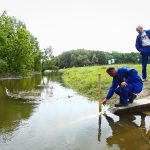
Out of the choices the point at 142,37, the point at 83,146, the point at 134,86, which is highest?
the point at 142,37

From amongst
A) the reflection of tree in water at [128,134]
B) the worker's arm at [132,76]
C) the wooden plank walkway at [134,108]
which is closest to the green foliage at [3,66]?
the wooden plank walkway at [134,108]

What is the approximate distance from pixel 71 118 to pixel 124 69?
9.00 feet

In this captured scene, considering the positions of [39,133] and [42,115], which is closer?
[39,133]

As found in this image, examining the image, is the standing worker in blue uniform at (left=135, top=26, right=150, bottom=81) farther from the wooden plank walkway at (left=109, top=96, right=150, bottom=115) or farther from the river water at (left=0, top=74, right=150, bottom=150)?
the wooden plank walkway at (left=109, top=96, right=150, bottom=115)

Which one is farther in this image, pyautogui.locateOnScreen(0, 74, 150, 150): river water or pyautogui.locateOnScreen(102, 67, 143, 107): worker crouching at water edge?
pyautogui.locateOnScreen(102, 67, 143, 107): worker crouching at water edge

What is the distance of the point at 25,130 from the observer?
9859mm

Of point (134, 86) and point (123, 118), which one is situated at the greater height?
point (134, 86)

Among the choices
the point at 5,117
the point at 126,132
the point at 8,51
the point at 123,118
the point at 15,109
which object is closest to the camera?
the point at 126,132

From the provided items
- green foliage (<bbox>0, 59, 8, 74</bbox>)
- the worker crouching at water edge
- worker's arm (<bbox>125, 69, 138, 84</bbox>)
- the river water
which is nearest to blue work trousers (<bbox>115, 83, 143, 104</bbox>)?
the worker crouching at water edge

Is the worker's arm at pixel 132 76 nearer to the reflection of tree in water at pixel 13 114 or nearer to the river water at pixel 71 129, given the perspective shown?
the river water at pixel 71 129

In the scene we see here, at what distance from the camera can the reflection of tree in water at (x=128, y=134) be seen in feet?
26.2

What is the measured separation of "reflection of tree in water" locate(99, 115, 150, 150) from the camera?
7.99 meters

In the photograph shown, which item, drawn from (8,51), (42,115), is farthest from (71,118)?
(8,51)

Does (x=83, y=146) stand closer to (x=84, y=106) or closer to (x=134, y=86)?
(x=134, y=86)
